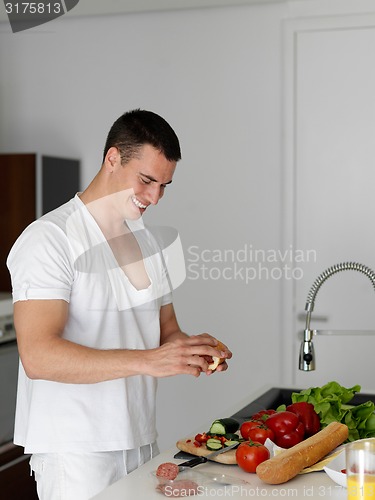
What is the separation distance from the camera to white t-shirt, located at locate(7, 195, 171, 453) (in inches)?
66.8

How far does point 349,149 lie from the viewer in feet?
11.1

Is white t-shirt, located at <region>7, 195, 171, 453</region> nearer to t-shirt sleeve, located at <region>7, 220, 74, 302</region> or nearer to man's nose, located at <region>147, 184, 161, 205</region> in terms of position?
t-shirt sleeve, located at <region>7, 220, 74, 302</region>

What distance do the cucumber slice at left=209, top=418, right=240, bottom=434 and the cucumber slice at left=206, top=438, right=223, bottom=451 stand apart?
6cm

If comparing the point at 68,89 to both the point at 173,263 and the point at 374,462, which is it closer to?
the point at 173,263

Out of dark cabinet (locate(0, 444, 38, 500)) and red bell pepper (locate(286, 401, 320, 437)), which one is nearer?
red bell pepper (locate(286, 401, 320, 437))

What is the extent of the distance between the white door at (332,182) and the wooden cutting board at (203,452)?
1.75 meters

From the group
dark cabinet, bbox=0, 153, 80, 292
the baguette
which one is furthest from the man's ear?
dark cabinet, bbox=0, 153, 80, 292

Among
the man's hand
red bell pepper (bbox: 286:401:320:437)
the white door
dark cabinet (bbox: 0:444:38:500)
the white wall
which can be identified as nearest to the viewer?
the man's hand

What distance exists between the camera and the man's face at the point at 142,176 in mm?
1816

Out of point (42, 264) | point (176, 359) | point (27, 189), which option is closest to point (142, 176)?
point (42, 264)

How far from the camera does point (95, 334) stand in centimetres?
180

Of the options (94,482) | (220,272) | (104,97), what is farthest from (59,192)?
(94,482)

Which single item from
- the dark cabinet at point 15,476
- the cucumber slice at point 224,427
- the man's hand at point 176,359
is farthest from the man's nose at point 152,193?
the dark cabinet at point 15,476

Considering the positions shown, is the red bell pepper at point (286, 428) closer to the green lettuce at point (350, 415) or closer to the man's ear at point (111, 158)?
the green lettuce at point (350, 415)
